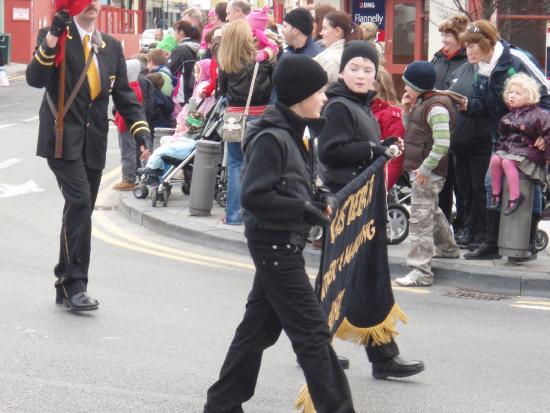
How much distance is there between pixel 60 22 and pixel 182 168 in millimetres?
5617

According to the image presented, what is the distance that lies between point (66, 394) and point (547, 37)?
1433 centimetres

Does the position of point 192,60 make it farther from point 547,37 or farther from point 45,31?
point 45,31

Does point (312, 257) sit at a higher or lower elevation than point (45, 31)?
lower

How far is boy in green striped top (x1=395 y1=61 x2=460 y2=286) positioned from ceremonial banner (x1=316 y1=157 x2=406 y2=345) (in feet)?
8.84

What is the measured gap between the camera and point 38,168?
1745 centimetres

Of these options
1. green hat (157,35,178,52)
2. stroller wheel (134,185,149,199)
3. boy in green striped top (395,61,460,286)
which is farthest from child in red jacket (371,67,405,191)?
green hat (157,35,178,52)

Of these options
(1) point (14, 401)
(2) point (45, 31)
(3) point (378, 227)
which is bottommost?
(1) point (14, 401)

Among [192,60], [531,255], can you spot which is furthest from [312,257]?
[192,60]

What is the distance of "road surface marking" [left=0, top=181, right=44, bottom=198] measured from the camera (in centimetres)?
1488

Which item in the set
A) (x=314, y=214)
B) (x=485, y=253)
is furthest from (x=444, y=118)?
(x=314, y=214)

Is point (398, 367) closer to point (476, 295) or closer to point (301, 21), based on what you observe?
point (476, 295)

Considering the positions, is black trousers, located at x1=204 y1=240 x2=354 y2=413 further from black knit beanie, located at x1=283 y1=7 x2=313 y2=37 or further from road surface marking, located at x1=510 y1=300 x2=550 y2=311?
black knit beanie, located at x1=283 y1=7 x2=313 y2=37

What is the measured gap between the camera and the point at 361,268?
262 inches

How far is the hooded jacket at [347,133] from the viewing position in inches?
280
